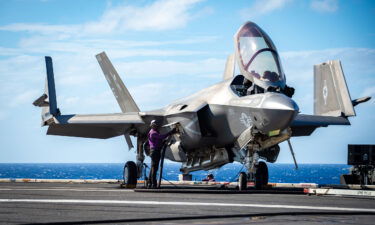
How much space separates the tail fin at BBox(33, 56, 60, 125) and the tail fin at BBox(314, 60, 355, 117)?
802cm

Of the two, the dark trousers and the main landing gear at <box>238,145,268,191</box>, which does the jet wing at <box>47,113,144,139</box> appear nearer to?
the dark trousers

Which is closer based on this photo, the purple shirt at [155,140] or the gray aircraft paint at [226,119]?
the gray aircraft paint at [226,119]

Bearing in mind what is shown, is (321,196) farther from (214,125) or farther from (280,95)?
(214,125)

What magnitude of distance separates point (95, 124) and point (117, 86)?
4145mm

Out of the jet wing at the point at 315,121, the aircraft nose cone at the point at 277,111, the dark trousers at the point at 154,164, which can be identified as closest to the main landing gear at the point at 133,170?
the dark trousers at the point at 154,164

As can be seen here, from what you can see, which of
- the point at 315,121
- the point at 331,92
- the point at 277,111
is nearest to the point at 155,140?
the point at 277,111

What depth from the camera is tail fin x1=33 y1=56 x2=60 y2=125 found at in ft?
61.9

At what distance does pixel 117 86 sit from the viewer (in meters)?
22.9

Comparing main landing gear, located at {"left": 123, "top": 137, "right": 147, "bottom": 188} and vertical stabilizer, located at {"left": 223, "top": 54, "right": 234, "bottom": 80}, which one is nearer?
main landing gear, located at {"left": 123, "top": 137, "right": 147, "bottom": 188}

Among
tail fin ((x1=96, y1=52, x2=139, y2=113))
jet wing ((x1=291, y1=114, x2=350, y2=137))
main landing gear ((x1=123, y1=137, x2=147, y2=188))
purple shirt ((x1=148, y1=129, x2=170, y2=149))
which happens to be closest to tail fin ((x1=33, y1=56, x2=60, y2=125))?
main landing gear ((x1=123, y1=137, x2=147, y2=188))

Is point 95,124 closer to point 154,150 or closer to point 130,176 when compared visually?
point 130,176

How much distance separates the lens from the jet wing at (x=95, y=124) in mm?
18594

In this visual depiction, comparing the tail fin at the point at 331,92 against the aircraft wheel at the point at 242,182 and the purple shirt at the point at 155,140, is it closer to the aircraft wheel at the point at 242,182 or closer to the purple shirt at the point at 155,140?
the aircraft wheel at the point at 242,182

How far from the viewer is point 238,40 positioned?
14.8 metres
